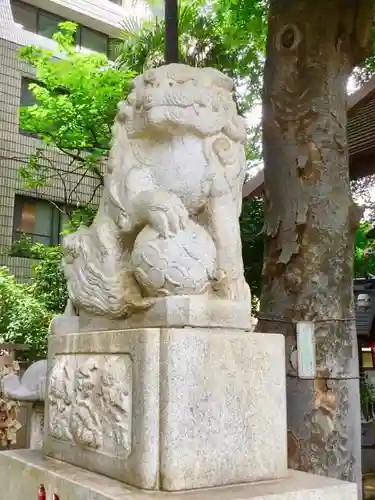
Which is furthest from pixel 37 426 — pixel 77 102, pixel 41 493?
pixel 77 102

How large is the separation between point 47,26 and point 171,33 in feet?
39.1

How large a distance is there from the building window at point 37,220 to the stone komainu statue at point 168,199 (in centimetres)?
1179

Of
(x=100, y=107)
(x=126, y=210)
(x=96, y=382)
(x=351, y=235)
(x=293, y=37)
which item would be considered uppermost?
(x=100, y=107)

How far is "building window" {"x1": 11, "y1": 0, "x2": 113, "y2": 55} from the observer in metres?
15.0

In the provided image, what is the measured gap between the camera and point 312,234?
4746 millimetres

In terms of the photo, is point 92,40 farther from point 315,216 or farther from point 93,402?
point 93,402

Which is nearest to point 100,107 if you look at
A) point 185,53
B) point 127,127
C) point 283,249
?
point 185,53

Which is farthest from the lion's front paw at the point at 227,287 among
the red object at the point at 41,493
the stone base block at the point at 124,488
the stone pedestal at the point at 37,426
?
the stone pedestal at the point at 37,426

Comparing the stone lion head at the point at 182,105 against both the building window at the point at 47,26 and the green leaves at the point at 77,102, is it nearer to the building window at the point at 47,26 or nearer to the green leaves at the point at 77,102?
the green leaves at the point at 77,102

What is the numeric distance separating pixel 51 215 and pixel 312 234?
1121 cm

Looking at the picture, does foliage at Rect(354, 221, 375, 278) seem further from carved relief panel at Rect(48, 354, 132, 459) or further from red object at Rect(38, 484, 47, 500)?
red object at Rect(38, 484, 47, 500)

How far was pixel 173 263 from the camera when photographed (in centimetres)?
247

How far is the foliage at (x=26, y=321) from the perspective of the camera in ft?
36.8

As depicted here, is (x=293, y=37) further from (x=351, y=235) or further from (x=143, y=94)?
(x=143, y=94)
